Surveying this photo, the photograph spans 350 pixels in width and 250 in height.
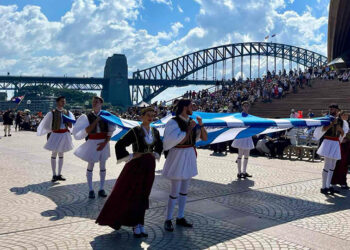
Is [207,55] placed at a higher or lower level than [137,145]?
higher

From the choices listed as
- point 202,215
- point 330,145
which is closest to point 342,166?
point 330,145

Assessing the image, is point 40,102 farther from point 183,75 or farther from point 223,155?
point 223,155

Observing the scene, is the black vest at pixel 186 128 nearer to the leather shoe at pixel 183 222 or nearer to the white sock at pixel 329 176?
the leather shoe at pixel 183 222

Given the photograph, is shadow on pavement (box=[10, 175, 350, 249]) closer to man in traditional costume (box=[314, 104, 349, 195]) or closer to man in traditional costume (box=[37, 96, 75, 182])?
man in traditional costume (box=[314, 104, 349, 195])

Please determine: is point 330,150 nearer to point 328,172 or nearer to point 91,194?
point 328,172

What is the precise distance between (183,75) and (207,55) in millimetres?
11397

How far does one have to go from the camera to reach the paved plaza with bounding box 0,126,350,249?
504cm

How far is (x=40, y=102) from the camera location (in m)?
117

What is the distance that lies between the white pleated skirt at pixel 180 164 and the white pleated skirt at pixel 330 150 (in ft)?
12.9

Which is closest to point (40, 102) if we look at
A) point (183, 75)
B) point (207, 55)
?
point (183, 75)

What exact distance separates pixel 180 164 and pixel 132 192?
86 centimetres

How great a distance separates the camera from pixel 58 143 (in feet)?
30.5

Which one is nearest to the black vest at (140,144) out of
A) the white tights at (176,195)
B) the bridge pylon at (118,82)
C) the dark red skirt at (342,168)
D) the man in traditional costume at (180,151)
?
the man in traditional costume at (180,151)

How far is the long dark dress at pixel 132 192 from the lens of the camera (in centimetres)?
513
